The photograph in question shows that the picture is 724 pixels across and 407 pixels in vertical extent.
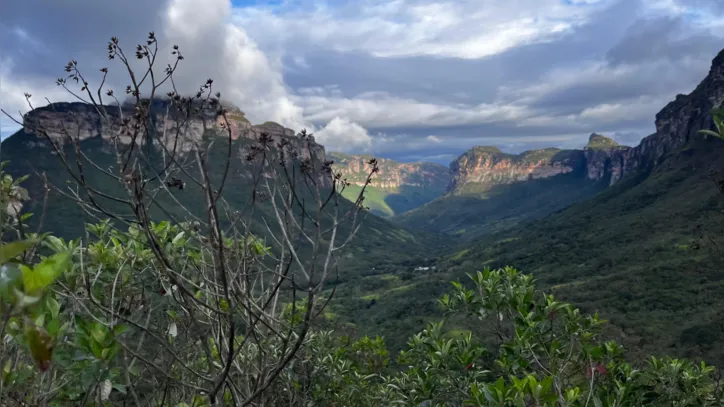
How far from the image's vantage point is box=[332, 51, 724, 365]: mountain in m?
55.9

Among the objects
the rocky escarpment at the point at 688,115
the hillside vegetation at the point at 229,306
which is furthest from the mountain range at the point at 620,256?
the hillside vegetation at the point at 229,306

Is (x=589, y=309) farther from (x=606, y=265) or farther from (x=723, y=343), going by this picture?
(x=606, y=265)

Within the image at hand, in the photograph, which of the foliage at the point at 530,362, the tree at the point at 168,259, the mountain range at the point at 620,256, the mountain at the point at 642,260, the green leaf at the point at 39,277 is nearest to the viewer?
the green leaf at the point at 39,277

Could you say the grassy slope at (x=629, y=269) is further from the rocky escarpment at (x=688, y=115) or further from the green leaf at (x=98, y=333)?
the rocky escarpment at (x=688, y=115)

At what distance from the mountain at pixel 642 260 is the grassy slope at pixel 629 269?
0.93 feet

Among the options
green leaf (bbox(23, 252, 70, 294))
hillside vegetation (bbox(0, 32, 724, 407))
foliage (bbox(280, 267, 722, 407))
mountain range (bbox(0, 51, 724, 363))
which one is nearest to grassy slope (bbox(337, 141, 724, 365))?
mountain range (bbox(0, 51, 724, 363))

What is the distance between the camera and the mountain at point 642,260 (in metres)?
55.9

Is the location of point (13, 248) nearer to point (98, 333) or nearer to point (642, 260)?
point (98, 333)

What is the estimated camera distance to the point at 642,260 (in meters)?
91.9

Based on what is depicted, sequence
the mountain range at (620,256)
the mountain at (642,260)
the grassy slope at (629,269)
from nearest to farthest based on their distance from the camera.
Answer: the grassy slope at (629,269) → the mountain at (642,260) → the mountain range at (620,256)

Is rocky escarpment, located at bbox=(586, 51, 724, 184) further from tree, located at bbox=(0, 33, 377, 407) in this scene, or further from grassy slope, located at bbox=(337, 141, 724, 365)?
tree, located at bbox=(0, 33, 377, 407)

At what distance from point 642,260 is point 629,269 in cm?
672

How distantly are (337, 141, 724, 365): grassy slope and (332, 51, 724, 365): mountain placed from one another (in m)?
0.28

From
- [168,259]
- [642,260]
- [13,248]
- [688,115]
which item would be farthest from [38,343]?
[688,115]
